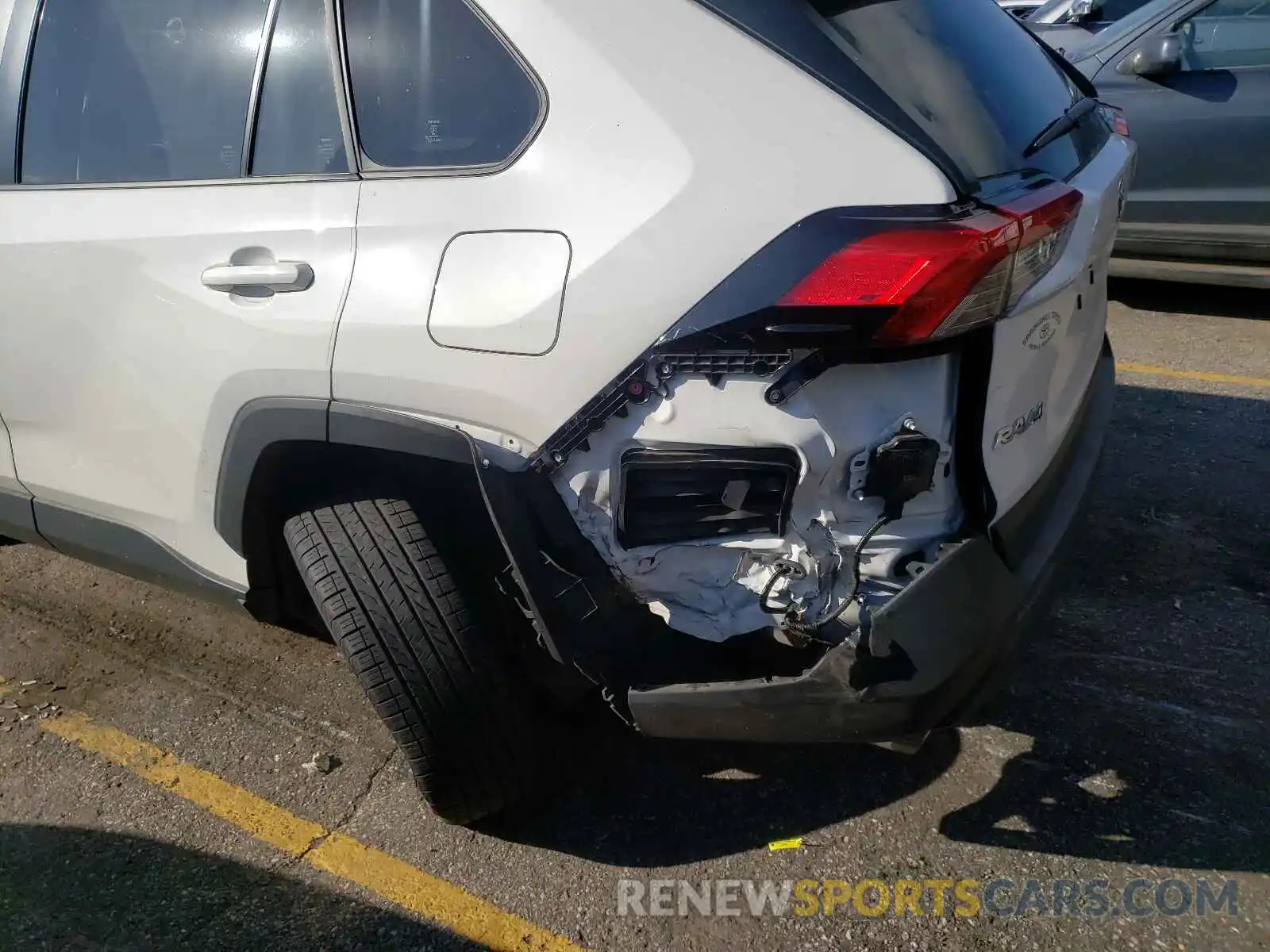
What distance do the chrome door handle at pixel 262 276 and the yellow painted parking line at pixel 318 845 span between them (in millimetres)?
1289

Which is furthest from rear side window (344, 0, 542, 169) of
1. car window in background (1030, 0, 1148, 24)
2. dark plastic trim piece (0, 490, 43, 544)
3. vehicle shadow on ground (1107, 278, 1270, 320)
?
car window in background (1030, 0, 1148, 24)

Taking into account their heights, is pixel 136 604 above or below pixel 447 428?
below

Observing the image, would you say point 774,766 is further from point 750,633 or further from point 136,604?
point 136,604

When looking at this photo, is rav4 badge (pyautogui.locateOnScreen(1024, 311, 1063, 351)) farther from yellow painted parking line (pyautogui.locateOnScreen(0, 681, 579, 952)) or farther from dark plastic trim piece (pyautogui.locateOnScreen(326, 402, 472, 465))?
yellow painted parking line (pyautogui.locateOnScreen(0, 681, 579, 952))

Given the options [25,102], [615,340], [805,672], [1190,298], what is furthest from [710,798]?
[1190,298]

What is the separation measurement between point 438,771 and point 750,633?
785 millimetres

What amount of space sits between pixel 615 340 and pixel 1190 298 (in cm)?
520

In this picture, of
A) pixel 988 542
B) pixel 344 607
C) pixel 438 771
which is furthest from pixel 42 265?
pixel 988 542

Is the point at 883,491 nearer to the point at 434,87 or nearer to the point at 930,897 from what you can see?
the point at 930,897

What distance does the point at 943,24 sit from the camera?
2.16 m

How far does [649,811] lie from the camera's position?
2.49 metres

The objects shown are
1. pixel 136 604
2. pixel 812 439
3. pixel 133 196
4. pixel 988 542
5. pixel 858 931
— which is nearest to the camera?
pixel 812 439

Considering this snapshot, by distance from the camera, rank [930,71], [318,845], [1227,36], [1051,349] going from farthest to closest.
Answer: [1227,36] < [318,845] < [1051,349] < [930,71]

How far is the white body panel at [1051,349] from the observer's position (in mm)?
1912
